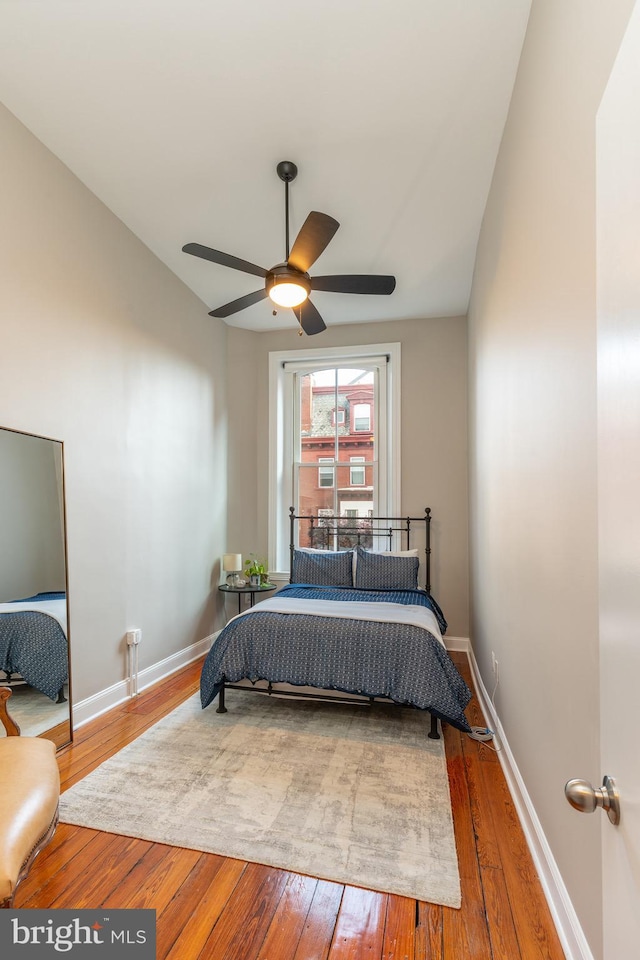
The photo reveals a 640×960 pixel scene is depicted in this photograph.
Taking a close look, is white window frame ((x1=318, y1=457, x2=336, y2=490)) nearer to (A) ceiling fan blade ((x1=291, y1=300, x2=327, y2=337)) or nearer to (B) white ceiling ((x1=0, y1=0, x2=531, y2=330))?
(A) ceiling fan blade ((x1=291, y1=300, x2=327, y2=337))

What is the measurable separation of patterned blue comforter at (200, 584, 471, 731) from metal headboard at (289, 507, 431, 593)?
1.72m

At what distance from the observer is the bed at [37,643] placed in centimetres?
235

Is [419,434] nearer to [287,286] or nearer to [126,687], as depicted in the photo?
[287,286]

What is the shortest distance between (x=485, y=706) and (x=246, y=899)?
1928 millimetres

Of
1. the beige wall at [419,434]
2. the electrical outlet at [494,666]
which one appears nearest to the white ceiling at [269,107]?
the beige wall at [419,434]

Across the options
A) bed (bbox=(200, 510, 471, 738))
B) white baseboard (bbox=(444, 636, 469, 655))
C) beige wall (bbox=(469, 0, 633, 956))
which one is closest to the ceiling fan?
beige wall (bbox=(469, 0, 633, 956))

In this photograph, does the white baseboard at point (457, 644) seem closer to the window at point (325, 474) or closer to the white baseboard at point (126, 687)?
the window at point (325, 474)

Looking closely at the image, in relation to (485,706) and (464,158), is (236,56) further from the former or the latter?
(485,706)

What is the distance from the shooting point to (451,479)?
4.73 meters

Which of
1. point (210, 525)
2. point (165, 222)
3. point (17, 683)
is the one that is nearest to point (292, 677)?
point (17, 683)

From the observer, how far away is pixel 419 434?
15.9ft

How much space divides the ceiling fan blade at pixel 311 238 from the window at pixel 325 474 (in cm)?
264

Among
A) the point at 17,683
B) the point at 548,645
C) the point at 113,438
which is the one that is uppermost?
the point at 113,438

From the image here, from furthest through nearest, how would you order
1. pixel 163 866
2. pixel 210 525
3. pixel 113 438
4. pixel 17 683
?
1. pixel 210 525
2. pixel 113 438
3. pixel 17 683
4. pixel 163 866
